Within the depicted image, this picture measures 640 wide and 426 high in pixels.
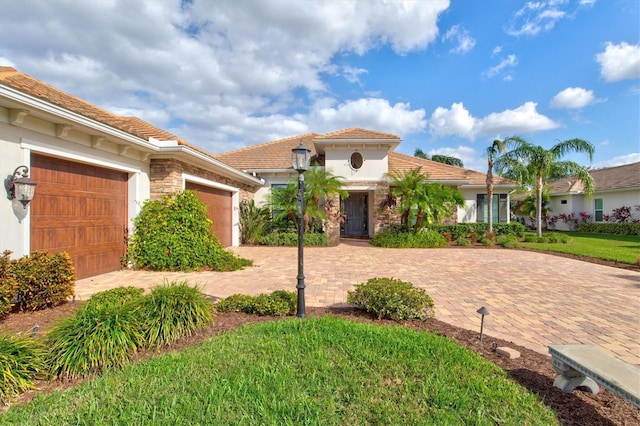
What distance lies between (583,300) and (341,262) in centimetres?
602

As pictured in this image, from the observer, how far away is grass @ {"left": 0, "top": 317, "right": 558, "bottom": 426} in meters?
2.32

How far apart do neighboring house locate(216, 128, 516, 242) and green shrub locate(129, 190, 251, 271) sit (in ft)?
24.8

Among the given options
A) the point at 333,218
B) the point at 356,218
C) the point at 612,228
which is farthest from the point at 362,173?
the point at 612,228

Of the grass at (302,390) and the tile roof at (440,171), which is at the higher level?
the tile roof at (440,171)

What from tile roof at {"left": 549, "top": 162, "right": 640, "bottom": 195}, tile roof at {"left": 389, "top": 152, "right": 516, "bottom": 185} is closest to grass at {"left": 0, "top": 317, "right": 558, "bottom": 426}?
tile roof at {"left": 389, "top": 152, "right": 516, "bottom": 185}

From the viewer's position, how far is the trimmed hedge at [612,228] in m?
19.2

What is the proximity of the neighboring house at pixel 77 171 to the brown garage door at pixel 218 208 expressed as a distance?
0.82 m

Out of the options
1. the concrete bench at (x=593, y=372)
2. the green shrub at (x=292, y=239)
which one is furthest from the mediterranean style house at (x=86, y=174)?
the concrete bench at (x=593, y=372)

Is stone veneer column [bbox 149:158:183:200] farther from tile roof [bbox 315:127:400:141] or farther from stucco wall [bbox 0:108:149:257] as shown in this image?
tile roof [bbox 315:127:400:141]

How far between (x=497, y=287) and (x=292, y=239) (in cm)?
943

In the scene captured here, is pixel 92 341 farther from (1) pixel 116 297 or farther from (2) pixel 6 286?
(2) pixel 6 286

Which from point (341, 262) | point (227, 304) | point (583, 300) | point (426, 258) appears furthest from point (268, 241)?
point (583, 300)

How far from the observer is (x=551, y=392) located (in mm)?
2711

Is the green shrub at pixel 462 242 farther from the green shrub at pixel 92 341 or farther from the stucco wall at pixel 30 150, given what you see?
the green shrub at pixel 92 341
